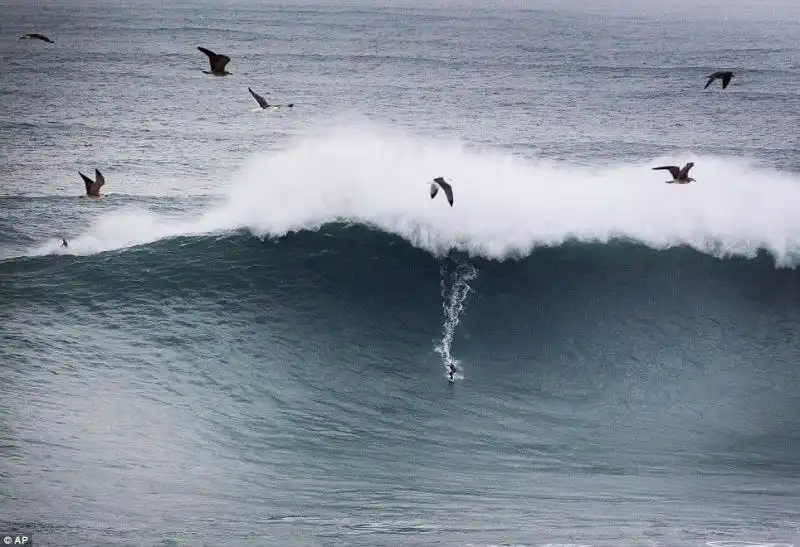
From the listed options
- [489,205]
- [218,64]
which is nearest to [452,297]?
[489,205]

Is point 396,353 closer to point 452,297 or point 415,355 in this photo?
point 415,355

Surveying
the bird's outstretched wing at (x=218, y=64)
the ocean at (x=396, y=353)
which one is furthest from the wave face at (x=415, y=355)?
the bird's outstretched wing at (x=218, y=64)

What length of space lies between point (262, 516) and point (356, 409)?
4.20 meters

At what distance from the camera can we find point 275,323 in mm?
22094

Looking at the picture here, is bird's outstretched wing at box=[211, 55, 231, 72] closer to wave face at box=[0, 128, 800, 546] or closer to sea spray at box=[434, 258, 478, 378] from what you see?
wave face at box=[0, 128, 800, 546]

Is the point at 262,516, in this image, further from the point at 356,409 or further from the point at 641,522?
the point at 641,522

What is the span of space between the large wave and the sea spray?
77 cm

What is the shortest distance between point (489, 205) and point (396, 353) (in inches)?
265

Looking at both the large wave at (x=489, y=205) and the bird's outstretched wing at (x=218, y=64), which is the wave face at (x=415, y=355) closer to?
the large wave at (x=489, y=205)

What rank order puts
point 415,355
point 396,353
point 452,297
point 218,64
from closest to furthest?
point 218,64
point 415,355
point 396,353
point 452,297

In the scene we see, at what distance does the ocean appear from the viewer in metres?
15.3

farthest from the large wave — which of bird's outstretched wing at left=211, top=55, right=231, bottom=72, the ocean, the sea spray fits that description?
bird's outstretched wing at left=211, top=55, right=231, bottom=72

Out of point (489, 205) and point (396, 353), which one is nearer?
point (396, 353)

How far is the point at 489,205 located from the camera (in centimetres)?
2619
